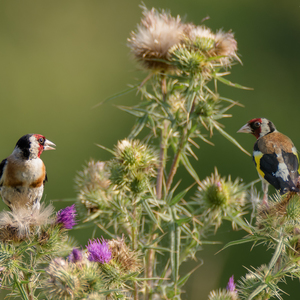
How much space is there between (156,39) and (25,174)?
804 mm

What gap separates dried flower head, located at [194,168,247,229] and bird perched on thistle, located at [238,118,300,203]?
0.12 m

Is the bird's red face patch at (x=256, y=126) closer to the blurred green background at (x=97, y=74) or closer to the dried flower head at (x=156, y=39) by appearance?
the dried flower head at (x=156, y=39)

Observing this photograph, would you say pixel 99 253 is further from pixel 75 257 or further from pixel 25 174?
pixel 25 174

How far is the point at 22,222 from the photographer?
1394mm

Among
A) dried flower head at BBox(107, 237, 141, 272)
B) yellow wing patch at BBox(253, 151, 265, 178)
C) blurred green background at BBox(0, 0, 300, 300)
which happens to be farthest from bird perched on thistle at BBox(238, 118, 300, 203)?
blurred green background at BBox(0, 0, 300, 300)

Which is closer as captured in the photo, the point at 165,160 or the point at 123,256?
the point at 123,256

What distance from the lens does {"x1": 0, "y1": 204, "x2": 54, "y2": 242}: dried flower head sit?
4.50 ft

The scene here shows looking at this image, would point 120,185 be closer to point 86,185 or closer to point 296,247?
point 86,185

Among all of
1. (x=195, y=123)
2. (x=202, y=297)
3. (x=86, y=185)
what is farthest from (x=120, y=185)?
(x=202, y=297)

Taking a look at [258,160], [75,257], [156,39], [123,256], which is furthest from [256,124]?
[75,257]

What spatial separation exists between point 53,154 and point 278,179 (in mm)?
3880

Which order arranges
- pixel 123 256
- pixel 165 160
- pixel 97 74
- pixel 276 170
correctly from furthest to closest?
pixel 97 74
pixel 165 160
pixel 276 170
pixel 123 256

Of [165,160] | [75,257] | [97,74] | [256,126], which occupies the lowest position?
[75,257]

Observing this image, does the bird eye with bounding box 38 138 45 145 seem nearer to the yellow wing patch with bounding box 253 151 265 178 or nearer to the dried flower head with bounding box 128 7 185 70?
the dried flower head with bounding box 128 7 185 70
